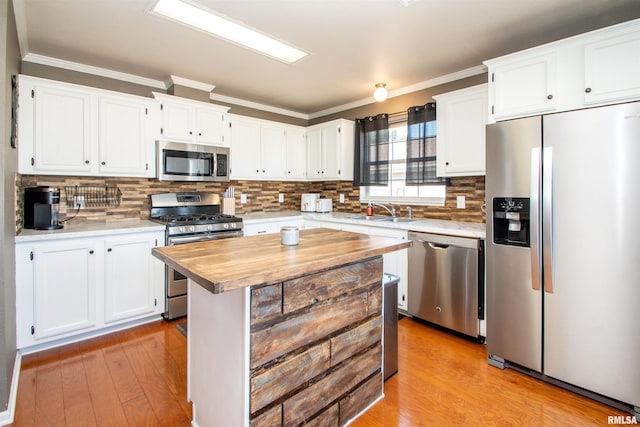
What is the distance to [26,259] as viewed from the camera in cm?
237

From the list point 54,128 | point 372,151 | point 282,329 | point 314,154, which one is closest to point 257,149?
point 314,154

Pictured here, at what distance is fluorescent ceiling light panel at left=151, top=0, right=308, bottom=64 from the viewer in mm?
2217

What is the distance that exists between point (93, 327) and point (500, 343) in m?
3.31

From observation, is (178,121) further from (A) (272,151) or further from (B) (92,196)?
(A) (272,151)

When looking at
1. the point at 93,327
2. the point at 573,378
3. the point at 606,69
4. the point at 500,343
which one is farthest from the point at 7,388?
the point at 606,69

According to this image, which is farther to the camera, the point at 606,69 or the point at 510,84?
the point at 510,84

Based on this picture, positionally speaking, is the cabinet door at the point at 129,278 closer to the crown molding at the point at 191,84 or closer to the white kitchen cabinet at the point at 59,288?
the white kitchen cabinet at the point at 59,288

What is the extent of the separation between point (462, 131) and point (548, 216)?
53.2 inches

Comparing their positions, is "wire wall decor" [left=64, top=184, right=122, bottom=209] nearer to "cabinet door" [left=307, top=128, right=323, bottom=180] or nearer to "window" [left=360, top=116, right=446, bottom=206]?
"cabinet door" [left=307, top=128, right=323, bottom=180]

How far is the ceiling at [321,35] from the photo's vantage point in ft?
7.13

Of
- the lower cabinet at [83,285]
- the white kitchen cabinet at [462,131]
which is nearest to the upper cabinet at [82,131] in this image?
the lower cabinet at [83,285]

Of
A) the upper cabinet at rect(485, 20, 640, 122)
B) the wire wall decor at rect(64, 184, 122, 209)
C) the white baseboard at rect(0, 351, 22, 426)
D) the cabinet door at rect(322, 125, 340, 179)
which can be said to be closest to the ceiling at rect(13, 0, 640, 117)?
the upper cabinet at rect(485, 20, 640, 122)

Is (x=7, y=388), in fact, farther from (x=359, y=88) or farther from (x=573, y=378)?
(x=359, y=88)

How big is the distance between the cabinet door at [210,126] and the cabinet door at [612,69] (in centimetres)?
344
